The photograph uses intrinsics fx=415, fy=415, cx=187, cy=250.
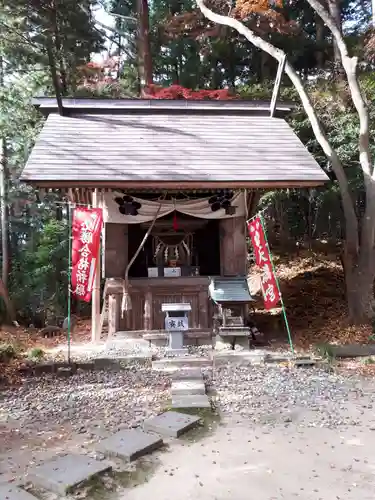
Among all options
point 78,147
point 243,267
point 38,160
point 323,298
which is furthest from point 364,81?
point 38,160

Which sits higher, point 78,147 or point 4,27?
point 4,27

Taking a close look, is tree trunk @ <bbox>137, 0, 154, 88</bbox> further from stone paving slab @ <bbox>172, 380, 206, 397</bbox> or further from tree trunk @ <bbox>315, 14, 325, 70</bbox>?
stone paving slab @ <bbox>172, 380, 206, 397</bbox>

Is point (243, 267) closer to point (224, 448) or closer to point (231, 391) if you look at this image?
point (231, 391)

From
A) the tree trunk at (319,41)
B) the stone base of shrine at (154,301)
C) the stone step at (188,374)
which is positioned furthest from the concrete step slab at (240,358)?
the tree trunk at (319,41)

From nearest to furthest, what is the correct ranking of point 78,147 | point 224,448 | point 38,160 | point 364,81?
point 224,448, point 38,160, point 78,147, point 364,81

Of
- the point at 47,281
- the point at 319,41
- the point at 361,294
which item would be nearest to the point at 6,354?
the point at 47,281

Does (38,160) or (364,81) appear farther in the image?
(364,81)

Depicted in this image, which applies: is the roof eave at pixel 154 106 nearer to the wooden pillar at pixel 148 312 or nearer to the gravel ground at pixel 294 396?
the wooden pillar at pixel 148 312

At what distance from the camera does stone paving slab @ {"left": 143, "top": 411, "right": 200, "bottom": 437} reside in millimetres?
4160

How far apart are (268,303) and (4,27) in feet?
33.0

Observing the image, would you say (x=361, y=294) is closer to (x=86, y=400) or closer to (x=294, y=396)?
(x=294, y=396)

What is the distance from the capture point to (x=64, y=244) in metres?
12.8

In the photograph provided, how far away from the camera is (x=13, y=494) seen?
2973mm

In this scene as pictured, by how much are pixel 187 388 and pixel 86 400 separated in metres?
1.30
